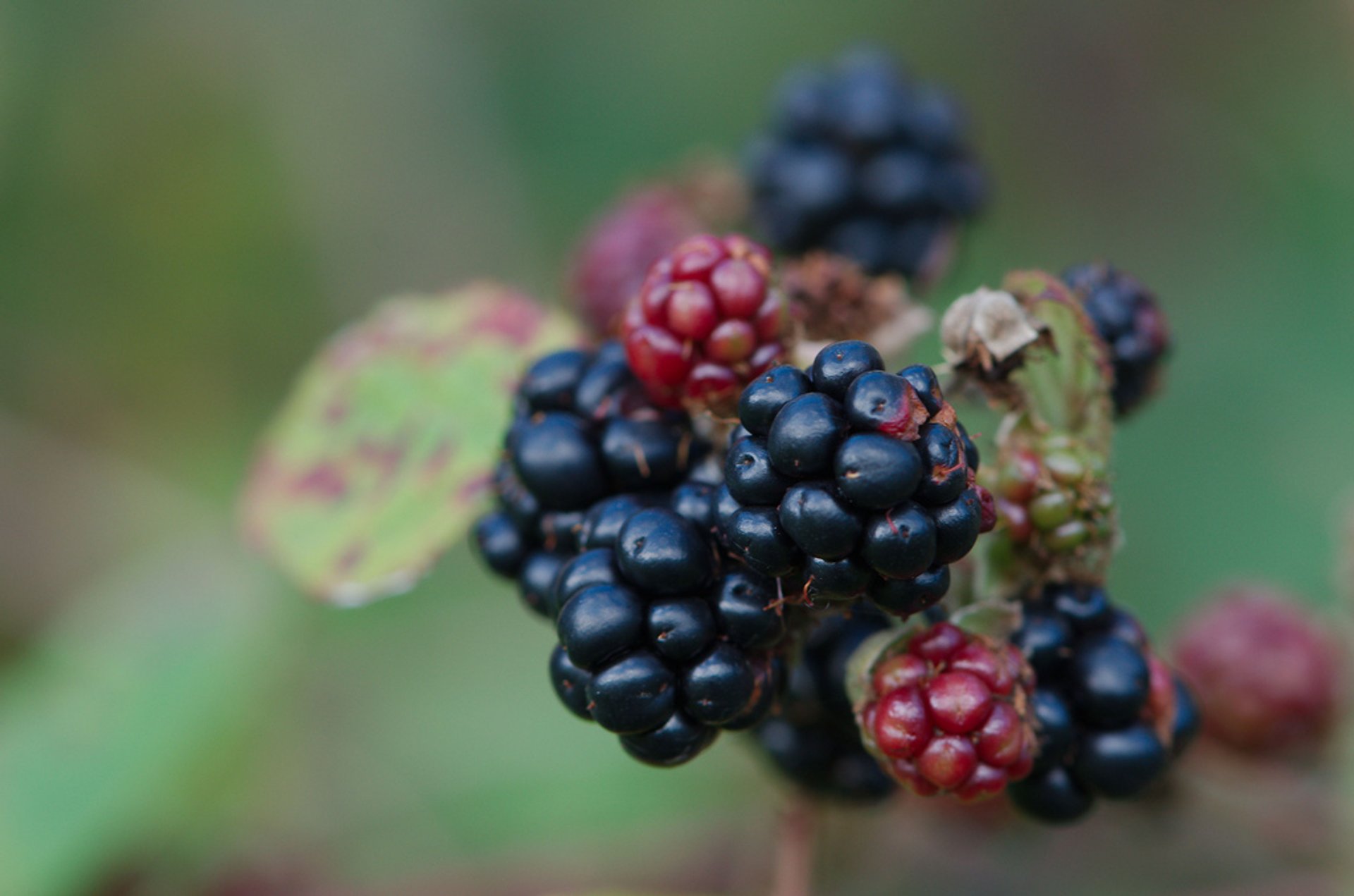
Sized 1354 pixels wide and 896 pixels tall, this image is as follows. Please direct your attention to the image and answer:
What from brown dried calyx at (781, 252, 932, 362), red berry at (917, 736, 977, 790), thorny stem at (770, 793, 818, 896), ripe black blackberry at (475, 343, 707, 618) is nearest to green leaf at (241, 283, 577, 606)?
ripe black blackberry at (475, 343, 707, 618)

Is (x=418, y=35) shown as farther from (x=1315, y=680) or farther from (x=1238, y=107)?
(x=1315, y=680)

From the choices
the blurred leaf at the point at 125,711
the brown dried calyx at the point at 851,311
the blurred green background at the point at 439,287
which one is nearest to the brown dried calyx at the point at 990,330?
the brown dried calyx at the point at 851,311

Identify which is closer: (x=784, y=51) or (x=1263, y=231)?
(x=1263, y=231)

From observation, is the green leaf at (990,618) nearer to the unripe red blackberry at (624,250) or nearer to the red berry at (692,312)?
the red berry at (692,312)

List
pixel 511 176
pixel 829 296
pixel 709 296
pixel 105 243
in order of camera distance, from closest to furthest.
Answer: pixel 709 296 → pixel 829 296 → pixel 105 243 → pixel 511 176

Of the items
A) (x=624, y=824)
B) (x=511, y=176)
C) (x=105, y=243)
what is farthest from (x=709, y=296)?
(x=105, y=243)

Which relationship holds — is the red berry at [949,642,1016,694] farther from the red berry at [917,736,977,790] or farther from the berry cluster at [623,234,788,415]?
the berry cluster at [623,234,788,415]

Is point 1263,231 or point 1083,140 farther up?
point 1083,140
